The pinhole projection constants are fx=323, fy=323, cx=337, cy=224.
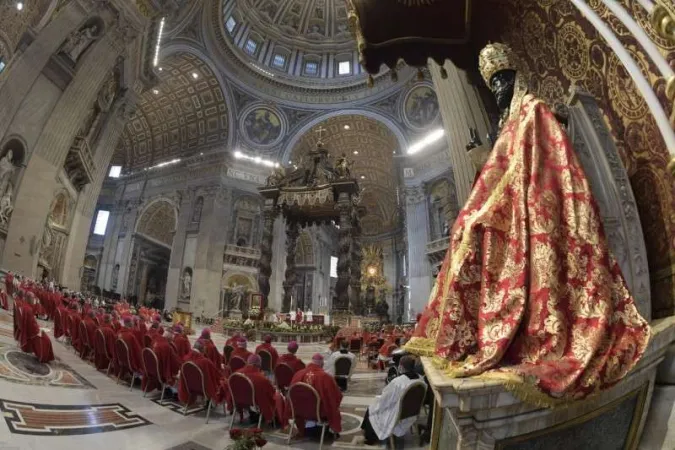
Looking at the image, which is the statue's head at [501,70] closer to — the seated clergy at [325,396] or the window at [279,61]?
the seated clergy at [325,396]

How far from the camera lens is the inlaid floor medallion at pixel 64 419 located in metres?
2.51

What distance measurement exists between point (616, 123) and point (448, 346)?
186 centimetres

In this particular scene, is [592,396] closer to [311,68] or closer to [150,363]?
[150,363]

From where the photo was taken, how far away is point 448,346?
1.31 meters

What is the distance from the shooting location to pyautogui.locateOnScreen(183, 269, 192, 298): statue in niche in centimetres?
2019

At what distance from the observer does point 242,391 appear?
11.0 ft

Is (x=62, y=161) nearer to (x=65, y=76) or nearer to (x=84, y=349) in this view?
(x=65, y=76)

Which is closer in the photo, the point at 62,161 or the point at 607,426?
the point at 607,426

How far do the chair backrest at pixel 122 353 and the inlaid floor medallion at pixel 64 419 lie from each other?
1248 millimetres

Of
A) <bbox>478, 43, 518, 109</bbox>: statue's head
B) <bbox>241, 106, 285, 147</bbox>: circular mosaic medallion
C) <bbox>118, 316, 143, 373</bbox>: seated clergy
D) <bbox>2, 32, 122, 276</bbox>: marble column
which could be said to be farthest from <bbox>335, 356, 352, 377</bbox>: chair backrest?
<bbox>241, 106, 285, 147</bbox>: circular mosaic medallion

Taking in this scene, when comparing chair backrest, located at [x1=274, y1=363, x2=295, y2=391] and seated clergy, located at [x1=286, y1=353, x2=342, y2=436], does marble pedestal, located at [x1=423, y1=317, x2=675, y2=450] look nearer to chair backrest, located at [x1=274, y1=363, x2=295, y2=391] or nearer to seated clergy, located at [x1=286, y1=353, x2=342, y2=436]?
seated clergy, located at [x1=286, y1=353, x2=342, y2=436]

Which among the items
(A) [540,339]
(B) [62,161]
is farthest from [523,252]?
(B) [62,161]

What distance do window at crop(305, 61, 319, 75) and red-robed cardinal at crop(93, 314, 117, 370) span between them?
24.1 metres

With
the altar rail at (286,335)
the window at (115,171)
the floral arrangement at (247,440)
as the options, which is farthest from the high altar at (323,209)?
the window at (115,171)
